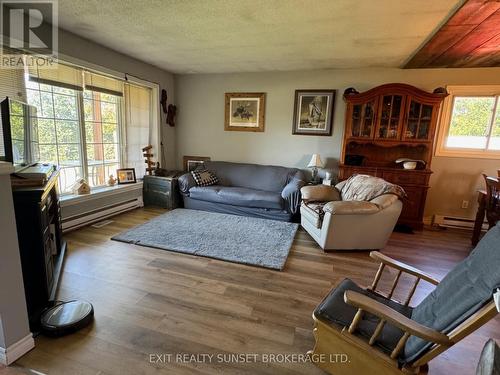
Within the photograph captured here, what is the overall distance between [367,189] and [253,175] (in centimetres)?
199

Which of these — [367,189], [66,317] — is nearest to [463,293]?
[367,189]

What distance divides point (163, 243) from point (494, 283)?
109 inches

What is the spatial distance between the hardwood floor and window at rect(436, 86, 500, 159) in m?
1.70

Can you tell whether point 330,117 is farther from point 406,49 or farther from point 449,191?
point 449,191

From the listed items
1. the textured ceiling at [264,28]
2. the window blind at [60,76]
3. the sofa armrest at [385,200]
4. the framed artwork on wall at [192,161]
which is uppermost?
the textured ceiling at [264,28]

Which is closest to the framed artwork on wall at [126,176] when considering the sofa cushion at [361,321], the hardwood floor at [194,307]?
the hardwood floor at [194,307]

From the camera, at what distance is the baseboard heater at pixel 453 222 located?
13.0ft

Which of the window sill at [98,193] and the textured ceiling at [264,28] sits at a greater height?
the textured ceiling at [264,28]

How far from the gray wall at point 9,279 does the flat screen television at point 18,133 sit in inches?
37.4

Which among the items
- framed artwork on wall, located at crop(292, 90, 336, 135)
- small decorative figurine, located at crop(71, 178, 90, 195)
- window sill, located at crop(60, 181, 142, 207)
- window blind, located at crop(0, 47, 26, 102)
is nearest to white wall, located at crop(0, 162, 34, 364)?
window blind, located at crop(0, 47, 26, 102)

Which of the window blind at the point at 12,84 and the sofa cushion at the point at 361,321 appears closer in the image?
the sofa cushion at the point at 361,321

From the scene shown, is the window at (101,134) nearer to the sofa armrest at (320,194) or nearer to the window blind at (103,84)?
the window blind at (103,84)

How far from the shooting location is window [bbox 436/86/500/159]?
371cm

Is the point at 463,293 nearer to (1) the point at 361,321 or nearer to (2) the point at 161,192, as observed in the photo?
(1) the point at 361,321
